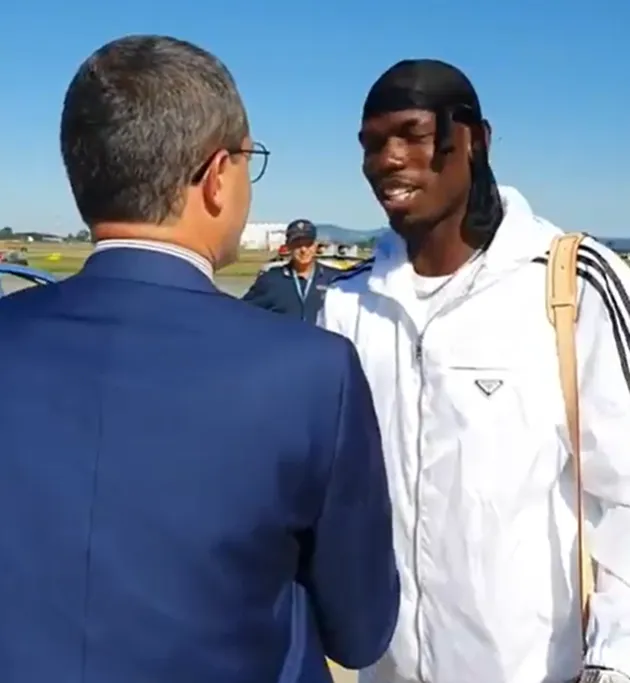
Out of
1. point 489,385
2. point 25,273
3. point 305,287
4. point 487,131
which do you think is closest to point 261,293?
point 305,287

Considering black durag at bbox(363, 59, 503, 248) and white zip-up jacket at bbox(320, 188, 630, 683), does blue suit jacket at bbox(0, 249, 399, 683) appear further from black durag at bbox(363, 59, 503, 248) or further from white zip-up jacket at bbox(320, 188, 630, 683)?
black durag at bbox(363, 59, 503, 248)

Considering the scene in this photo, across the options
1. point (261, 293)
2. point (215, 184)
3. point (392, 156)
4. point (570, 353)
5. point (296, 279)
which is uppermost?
point (392, 156)

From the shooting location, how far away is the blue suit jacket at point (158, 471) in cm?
138

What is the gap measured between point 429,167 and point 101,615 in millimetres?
1295

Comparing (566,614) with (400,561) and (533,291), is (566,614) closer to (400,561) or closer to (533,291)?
(400,561)

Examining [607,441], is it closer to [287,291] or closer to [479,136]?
[479,136]

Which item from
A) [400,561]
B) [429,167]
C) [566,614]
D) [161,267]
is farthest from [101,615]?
[429,167]

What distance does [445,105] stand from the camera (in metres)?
2.33

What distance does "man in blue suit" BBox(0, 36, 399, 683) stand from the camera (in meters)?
1.39

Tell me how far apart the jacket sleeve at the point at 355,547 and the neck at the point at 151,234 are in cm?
27

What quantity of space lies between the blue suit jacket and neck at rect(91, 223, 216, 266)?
30mm

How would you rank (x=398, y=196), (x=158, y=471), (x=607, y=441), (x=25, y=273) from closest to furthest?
(x=158, y=471)
(x=607, y=441)
(x=398, y=196)
(x=25, y=273)

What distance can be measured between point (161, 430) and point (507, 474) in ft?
3.11

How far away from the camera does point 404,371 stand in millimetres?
2287
